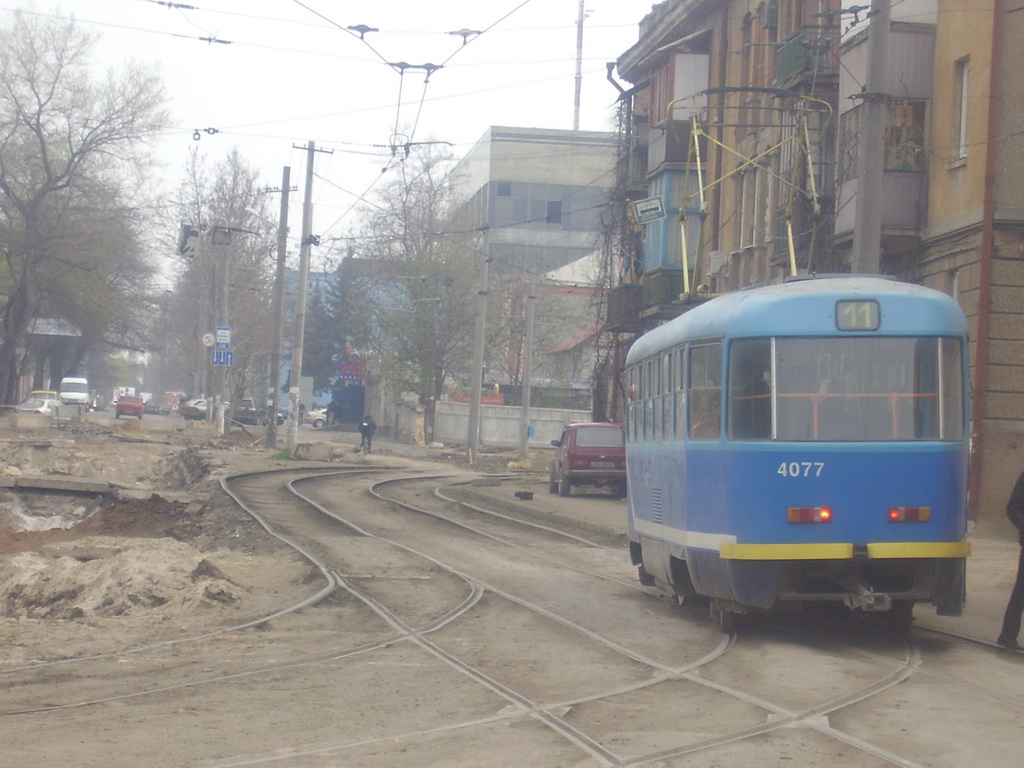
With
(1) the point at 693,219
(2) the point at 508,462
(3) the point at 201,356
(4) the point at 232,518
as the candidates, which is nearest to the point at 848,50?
(1) the point at 693,219

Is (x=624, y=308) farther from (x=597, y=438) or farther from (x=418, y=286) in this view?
(x=418, y=286)

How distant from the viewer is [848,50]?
68.4 ft

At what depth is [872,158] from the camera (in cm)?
1325

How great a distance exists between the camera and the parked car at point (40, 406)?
54.2 m

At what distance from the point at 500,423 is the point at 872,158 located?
41053 mm

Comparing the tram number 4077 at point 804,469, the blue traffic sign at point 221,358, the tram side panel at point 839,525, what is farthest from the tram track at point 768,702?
the blue traffic sign at point 221,358

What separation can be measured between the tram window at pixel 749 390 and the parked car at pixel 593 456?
63.5 ft

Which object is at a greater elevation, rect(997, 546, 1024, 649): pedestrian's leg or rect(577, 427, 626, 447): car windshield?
rect(577, 427, 626, 447): car windshield

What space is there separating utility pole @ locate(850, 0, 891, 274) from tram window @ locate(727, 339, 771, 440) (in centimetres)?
446

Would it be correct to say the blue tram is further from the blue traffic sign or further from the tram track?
the blue traffic sign

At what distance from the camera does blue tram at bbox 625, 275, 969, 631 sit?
8.91 metres

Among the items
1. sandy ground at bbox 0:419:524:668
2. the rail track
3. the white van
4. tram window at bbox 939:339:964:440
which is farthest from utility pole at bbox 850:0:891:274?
the white van

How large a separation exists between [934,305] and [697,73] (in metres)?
22.8

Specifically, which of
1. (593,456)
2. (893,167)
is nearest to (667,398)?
(893,167)
